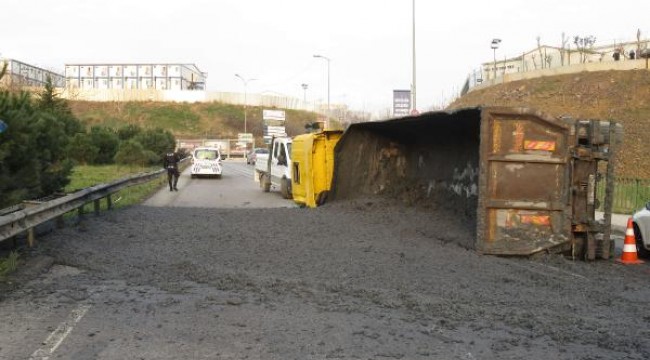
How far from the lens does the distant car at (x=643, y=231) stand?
1085cm

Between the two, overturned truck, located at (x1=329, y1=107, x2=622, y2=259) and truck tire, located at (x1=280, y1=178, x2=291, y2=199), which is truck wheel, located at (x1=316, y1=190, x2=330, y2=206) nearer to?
truck tire, located at (x1=280, y1=178, x2=291, y2=199)

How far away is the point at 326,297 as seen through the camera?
700 centimetres

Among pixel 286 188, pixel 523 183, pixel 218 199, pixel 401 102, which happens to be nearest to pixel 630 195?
pixel 286 188

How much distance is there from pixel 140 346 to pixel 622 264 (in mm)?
7466

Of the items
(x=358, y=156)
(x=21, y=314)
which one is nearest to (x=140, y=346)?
(x=21, y=314)

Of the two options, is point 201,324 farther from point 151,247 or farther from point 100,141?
point 100,141

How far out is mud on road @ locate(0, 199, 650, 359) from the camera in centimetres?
537

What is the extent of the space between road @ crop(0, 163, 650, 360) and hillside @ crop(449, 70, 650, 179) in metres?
33.8

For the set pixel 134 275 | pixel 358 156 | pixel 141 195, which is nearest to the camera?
pixel 134 275

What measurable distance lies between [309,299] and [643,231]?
676cm

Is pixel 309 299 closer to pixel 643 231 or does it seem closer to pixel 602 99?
pixel 643 231

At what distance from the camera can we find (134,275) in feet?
26.2

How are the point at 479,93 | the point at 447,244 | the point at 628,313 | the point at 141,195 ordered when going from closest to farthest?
the point at 628,313 → the point at 447,244 → the point at 141,195 → the point at 479,93

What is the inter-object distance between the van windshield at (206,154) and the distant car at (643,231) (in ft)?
89.2
